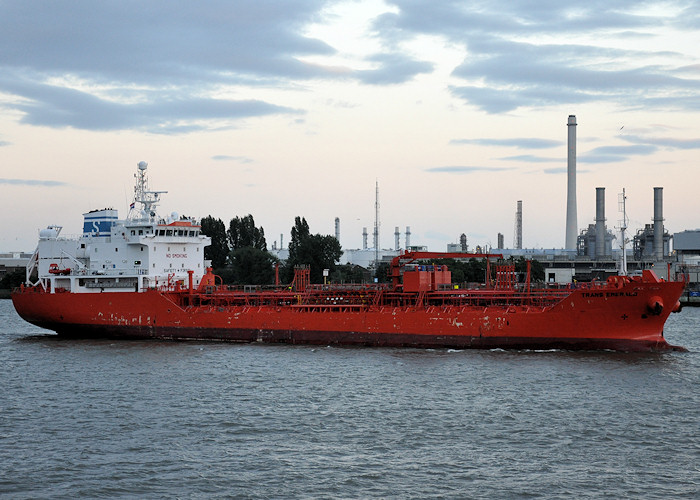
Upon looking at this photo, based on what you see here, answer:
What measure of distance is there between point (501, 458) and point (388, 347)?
1544 centimetres

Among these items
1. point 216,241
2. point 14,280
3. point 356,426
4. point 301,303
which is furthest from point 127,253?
point 14,280

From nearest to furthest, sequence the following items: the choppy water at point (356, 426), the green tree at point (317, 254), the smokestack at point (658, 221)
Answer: the choppy water at point (356, 426) < the green tree at point (317, 254) < the smokestack at point (658, 221)

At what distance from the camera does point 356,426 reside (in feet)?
63.5

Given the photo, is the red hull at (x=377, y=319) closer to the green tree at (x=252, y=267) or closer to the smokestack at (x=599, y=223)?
the green tree at (x=252, y=267)

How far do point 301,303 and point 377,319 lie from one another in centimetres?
450

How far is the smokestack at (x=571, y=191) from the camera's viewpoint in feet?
303

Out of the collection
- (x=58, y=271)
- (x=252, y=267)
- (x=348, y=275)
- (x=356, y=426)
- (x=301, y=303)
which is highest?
(x=252, y=267)

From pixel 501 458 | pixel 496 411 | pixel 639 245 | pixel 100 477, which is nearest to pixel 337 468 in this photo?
pixel 501 458

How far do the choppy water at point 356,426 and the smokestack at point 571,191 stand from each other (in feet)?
219

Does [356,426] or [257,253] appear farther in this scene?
[257,253]

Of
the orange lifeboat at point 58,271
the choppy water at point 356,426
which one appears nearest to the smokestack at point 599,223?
the choppy water at point 356,426

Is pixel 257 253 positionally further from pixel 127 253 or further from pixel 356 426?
pixel 356 426

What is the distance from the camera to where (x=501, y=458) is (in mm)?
16812

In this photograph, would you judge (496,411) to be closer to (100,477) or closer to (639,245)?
(100,477)
